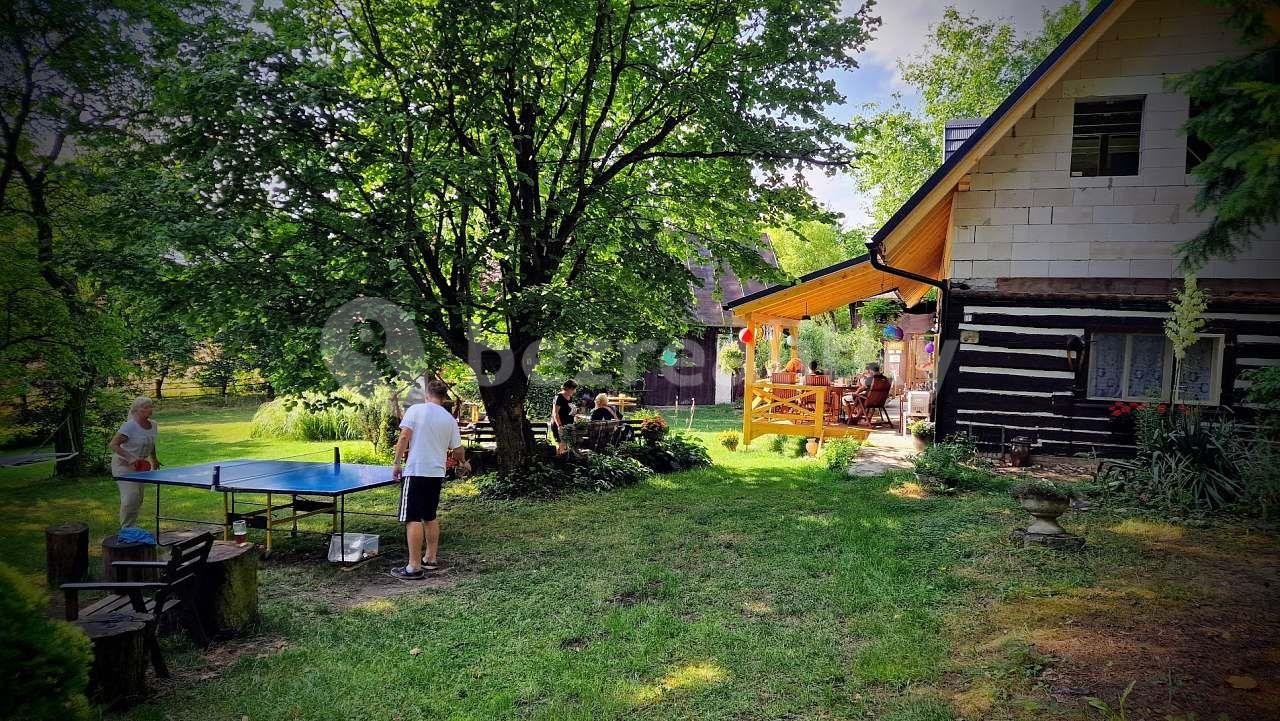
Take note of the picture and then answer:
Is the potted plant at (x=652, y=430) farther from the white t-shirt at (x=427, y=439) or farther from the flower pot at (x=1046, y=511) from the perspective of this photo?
the flower pot at (x=1046, y=511)

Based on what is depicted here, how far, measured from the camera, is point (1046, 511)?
6.58 meters

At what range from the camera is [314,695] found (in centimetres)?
432

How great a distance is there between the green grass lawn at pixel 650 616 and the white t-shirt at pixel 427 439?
3.73ft

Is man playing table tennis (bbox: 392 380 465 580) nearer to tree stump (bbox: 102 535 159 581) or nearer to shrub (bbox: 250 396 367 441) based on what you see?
tree stump (bbox: 102 535 159 581)

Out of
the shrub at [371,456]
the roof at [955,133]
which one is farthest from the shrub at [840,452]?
the shrub at [371,456]

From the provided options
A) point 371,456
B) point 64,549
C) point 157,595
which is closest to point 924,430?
point 371,456

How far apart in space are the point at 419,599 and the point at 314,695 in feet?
5.97

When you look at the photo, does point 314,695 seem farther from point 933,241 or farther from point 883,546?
point 933,241

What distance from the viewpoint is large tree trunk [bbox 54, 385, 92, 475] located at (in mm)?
11578

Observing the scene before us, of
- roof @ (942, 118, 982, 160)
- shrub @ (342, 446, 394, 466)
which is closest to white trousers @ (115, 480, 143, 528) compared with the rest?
shrub @ (342, 446, 394, 466)

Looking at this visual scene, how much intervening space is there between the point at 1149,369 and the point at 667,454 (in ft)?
25.7

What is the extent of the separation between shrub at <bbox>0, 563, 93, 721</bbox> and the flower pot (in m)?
7.11

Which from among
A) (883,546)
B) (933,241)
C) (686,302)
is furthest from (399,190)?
(933,241)

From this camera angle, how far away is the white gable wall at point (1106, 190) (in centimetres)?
980
